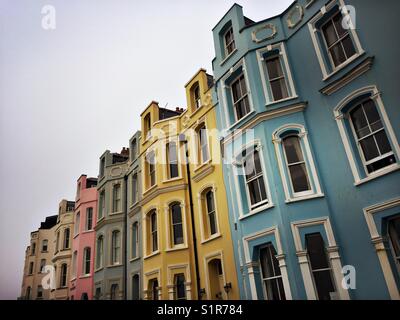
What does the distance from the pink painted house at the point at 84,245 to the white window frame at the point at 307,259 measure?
16.9 m

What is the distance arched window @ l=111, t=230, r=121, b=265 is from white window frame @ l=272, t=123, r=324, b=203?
13.7 meters

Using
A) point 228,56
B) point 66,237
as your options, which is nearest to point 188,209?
point 228,56

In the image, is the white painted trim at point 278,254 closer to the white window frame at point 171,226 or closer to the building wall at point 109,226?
the white window frame at point 171,226

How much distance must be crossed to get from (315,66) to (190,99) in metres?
7.67

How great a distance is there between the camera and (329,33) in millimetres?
12086

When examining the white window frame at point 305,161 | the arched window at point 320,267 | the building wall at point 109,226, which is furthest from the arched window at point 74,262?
the arched window at point 320,267

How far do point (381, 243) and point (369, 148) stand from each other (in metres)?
2.83

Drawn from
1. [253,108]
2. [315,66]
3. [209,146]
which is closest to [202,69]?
[209,146]

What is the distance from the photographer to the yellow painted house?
14.4m

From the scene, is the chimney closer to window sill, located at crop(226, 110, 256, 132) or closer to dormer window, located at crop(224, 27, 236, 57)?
dormer window, located at crop(224, 27, 236, 57)

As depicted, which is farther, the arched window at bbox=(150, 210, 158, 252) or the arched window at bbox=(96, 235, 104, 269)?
the arched window at bbox=(96, 235, 104, 269)

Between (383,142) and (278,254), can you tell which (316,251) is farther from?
(383,142)

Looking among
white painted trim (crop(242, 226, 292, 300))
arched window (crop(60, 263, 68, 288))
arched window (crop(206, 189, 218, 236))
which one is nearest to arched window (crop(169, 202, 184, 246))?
arched window (crop(206, 189, 218, 236))
